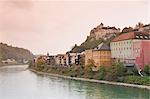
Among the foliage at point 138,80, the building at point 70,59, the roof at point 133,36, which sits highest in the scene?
the roof at point 133,36

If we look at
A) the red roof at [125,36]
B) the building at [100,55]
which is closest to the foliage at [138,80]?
the red roof at [125,36]

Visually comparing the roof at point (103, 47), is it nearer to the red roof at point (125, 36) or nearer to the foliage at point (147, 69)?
the red roof at point (125, 36)

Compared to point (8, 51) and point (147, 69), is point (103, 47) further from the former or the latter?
point (8, 51)

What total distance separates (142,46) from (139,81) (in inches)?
32.2

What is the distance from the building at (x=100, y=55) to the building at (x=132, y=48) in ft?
0.44

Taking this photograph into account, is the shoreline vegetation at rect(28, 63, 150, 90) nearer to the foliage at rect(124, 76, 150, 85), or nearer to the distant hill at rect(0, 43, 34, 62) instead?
the foliage at rect(124, 76, 150, 85)

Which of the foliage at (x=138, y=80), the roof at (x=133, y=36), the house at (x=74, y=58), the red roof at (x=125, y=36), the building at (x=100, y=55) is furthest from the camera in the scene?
the house at (x=74, y=58)

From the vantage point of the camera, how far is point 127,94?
15.8 ft

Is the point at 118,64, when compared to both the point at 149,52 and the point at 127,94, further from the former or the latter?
the point at 127,94

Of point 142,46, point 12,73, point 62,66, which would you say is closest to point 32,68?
point 62,66

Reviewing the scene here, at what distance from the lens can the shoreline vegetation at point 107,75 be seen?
561cm

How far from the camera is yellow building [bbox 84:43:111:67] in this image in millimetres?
7277

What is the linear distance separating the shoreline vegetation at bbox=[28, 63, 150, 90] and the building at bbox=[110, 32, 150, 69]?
0.23 meters

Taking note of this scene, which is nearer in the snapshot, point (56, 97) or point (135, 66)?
point (56, 97)
